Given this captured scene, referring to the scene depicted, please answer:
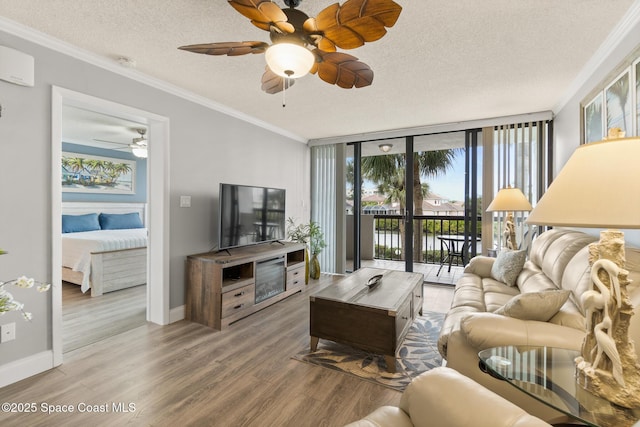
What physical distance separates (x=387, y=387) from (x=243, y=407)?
0.94m

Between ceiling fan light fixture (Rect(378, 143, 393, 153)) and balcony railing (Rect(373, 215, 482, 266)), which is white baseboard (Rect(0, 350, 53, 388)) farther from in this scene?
balcony railing (Rect(373, 215, 482, 266))

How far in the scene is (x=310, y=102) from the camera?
346 centimetres

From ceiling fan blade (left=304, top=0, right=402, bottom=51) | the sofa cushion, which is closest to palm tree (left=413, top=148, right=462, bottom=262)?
the sofa cushion

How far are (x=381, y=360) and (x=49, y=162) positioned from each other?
2954 mm

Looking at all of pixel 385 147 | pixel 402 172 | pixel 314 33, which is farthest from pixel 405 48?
pixel 402 172

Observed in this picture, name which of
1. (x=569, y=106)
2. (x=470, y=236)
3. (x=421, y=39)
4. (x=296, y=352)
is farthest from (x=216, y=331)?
(x=569, y=106)

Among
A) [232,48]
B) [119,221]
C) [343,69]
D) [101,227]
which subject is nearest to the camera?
[232,48]

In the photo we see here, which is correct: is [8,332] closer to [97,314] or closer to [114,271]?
[97,314]

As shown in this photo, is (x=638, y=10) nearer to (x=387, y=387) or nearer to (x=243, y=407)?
(x=387, y=387)

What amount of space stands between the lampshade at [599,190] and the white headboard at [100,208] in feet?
22.6

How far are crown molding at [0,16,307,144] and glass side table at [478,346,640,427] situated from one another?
11.1 feet

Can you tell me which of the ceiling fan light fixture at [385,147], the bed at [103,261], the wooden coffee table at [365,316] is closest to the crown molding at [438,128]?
the ceiling fan light fixture at [385,147]

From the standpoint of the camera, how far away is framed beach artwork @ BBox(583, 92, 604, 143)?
242 cm

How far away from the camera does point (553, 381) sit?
1.11 metres
